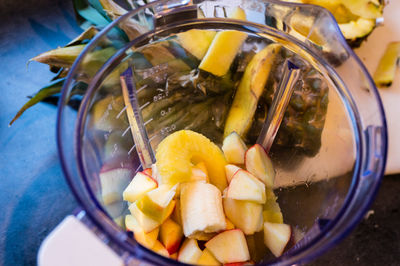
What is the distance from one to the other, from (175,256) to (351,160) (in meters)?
0.29

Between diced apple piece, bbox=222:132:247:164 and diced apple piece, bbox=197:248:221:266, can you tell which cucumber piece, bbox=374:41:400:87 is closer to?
diced apple piece, bbox=222:132:247:164

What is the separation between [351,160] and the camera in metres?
0.48

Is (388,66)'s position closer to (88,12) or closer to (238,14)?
(238,14)

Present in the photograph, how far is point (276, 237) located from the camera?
0.53m

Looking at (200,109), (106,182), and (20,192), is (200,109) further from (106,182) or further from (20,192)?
(20,192)

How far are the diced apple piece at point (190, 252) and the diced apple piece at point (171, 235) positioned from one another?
12 mm

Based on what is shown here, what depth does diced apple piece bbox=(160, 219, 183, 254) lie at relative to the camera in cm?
53

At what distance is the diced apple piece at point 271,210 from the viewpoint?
57cm

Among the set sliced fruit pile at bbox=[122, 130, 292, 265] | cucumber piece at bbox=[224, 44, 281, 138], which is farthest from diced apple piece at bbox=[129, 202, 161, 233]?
cucumber piece at bbox=[224, 44, 281, 138]

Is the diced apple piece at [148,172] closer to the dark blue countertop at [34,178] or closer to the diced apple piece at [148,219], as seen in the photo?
the diced apple piece at [148,219]

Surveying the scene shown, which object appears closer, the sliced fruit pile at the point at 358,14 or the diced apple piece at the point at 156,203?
the diced apple piece at the point at 156,203

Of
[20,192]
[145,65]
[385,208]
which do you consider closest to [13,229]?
[20,192]

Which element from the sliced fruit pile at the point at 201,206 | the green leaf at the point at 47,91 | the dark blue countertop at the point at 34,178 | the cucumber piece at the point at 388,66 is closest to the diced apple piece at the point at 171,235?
the sliced fruit pile at the point at 201,206

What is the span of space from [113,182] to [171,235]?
→ 0.12 meters
